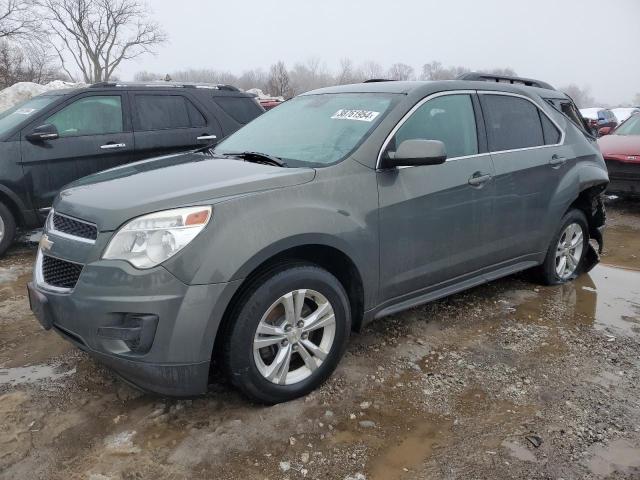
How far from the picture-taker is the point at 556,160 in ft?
14.3

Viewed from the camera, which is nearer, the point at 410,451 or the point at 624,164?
the point at 410,451

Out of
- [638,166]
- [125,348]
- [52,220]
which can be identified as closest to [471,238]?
[125,348]

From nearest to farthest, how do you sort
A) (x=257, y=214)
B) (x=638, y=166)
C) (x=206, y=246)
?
(x=206, y=246) → (x=257, y=214) → (x=638, y=166)

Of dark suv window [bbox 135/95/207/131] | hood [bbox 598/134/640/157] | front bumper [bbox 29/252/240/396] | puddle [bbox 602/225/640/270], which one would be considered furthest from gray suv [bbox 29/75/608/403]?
hood [bbox 598/134/640/157]

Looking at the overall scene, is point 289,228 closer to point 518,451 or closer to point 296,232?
point 296,232

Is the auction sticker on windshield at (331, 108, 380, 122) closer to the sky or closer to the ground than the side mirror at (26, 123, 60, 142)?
closer to the sky

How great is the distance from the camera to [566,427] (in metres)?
2.70

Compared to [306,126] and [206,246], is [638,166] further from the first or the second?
[206,246]

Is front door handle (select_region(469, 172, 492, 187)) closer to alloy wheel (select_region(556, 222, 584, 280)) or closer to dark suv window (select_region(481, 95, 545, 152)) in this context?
dark suv window (select_region(481, 95, 545, 152))

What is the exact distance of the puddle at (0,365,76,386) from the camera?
3135 mm

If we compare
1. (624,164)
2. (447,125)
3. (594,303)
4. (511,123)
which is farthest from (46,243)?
(624,164)

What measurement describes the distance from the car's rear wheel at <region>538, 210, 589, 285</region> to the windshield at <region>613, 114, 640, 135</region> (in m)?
5.74

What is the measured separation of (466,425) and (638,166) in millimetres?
7071

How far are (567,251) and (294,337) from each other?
3162 mm
